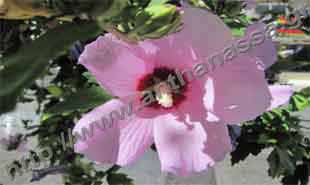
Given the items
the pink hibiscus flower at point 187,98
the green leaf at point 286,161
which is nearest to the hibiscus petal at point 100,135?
the pink hibiscus flower at point 187,98

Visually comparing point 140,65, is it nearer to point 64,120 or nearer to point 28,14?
point 28,14

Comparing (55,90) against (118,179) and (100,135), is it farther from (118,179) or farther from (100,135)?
(100,135)

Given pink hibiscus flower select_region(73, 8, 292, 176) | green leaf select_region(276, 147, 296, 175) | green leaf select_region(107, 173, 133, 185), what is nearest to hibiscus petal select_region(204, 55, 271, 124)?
pink hibiscus flower select_region(73, 8, 292, 176)

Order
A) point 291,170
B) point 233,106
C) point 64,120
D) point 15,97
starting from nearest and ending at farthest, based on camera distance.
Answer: point 15,97
point 233,106
point 291,170
point 64,120

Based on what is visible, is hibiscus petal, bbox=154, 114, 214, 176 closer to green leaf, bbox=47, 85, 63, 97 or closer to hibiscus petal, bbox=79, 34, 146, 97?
hibiscus petal, bbox=79, 34, 146, 97

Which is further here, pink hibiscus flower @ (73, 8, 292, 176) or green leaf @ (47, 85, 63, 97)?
green leaf @ (47, 85, 63, 97)

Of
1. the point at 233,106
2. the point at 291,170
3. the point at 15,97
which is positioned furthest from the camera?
the point at 291,170

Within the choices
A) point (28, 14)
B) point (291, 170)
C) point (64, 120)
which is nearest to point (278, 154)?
point (291, 170)
